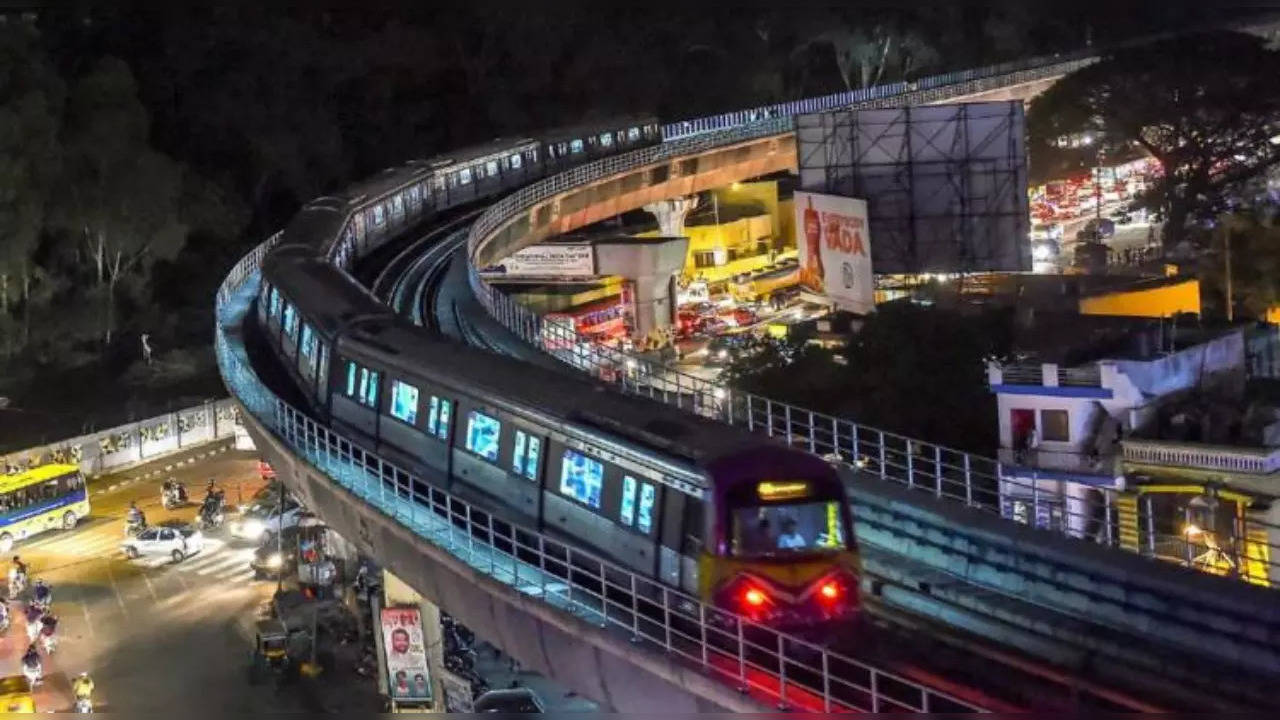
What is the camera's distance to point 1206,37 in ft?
132

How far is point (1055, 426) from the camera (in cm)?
1783

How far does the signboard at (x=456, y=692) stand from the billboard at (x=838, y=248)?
1315 centimetres

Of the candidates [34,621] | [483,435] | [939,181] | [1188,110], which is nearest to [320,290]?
[34,621]

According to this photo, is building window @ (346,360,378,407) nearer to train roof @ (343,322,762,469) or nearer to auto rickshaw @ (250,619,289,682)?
train roof @ (343,322,762,469)

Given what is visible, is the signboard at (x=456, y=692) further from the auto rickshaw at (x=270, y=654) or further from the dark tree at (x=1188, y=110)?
the dark tree at (x=1188, y=110)

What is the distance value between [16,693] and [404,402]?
6.18 meters

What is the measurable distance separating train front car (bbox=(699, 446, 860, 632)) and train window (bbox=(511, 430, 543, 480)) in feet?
7.47

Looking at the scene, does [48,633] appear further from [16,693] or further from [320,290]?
[320,290]

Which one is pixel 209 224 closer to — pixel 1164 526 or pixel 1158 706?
pixel 1164 526

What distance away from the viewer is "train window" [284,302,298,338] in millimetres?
18203

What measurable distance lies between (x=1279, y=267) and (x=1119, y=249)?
14.6 m

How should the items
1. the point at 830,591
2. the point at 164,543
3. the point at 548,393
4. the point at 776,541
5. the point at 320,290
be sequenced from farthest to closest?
1. the point at 164,543
2. the point at 320,290
3. the point at 548,393
4. the point at 830,591
5. the point at 776,541

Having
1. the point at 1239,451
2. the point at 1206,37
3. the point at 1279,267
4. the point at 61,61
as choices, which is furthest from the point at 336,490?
the point at 1206,37

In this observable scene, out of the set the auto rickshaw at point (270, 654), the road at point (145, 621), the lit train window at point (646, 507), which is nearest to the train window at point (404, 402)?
the road at point (145, 621)
